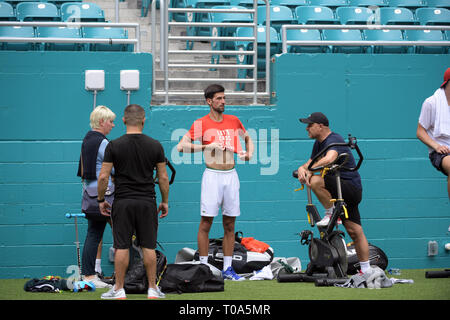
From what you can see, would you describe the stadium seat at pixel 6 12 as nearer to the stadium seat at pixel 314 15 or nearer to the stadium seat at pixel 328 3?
the stadium seat at pixel 314 15

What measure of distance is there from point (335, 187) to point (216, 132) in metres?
1.52

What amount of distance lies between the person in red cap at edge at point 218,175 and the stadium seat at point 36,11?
3.63 meters

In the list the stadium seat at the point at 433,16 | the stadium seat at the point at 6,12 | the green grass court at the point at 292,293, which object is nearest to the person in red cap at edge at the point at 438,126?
the green grass court at the point at 292,293

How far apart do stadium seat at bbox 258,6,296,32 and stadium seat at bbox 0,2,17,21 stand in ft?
11.9

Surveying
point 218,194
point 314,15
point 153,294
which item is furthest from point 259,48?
point 153,294

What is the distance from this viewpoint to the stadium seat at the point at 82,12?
970cm

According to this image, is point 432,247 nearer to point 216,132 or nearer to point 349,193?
point 349,193

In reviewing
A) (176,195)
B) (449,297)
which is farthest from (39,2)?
(449,297)

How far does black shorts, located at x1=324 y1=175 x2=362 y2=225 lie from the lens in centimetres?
636

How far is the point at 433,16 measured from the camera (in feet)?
34.4

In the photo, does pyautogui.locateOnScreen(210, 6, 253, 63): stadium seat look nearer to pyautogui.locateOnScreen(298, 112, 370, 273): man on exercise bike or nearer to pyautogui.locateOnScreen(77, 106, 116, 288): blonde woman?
pyautogui.locateOnScreen(77, 106, 116, 288): blonde woman

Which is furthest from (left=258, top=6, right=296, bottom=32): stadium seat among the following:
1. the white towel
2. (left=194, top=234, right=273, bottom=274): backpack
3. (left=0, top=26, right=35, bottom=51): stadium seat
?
the white towel

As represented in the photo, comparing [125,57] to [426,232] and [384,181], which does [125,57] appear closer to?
[384,181]

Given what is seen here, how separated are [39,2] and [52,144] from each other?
3289mm
